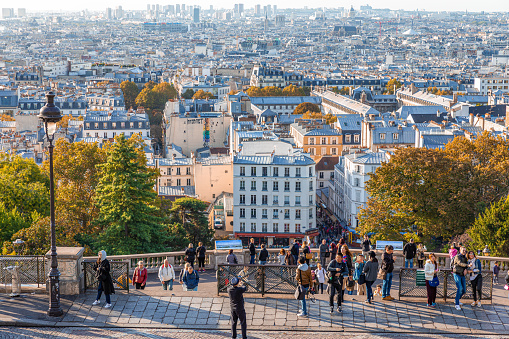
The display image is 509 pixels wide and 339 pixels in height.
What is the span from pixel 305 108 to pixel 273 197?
67178mm

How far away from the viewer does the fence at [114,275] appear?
21219mm

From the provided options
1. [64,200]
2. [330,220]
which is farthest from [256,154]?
[64,200]

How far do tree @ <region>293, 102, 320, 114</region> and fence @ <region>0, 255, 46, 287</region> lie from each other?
9964cm

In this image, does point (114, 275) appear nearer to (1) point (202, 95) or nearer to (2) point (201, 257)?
(2) point (201, 257)

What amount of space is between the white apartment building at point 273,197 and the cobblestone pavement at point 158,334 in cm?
3644

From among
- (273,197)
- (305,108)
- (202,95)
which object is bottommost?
(305,108)

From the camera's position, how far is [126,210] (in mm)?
36438

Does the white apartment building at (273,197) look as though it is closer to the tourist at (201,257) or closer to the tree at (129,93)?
the tourist at (201,257)

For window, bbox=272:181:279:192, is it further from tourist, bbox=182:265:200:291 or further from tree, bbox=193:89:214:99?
tree, bbox=193:89:214:99

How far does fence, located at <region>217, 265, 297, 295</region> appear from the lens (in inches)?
817

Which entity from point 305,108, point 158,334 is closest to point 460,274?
point 158,334

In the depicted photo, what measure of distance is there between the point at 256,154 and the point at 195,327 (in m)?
39.9

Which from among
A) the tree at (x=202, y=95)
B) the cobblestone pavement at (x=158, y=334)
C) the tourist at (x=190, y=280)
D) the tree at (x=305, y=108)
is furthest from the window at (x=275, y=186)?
the tree at (x=202, y=95)

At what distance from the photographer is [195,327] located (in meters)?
19.2
